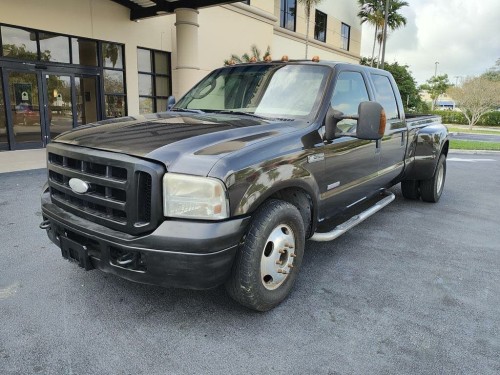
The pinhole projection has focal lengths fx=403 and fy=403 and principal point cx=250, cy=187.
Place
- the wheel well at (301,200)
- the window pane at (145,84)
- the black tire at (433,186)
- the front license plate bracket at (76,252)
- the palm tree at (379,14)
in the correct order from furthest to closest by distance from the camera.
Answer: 1. the palm tree at (379,14)
2. the window pane at (145,84)
3. the black tire at (433,186)
4. the wheel well at (301,200)
5. the front license plate bracket at (76,252)

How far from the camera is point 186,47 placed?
1355 cm

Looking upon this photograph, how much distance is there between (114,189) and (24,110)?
11071 millimetres

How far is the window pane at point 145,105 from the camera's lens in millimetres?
14680

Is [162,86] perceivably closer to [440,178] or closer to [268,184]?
[440,178]

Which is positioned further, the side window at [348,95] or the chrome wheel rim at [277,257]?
the side window at [348,95]

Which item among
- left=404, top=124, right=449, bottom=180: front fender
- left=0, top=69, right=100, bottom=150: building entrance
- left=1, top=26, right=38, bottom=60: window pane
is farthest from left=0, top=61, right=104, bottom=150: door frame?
left=404, top=124, right=449, bottom=180: front fender

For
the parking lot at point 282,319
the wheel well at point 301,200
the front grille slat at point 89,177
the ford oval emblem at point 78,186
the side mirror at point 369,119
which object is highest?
the side mirror at point 369,119

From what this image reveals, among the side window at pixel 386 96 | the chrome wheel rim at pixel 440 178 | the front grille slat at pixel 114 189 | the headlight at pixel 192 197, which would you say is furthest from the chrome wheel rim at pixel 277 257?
the chrome wheel rim at pixel 440 178

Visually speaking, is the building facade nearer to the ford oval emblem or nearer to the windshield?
the windshield

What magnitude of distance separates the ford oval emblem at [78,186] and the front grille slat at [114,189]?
0.08 feet

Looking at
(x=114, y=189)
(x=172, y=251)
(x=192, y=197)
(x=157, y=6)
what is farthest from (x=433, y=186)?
(x=157, y=6)

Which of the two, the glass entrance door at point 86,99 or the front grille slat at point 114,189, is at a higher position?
the glass entrance door at point 86,99

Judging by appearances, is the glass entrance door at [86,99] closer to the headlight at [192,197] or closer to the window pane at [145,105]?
the window pane at [145,105]

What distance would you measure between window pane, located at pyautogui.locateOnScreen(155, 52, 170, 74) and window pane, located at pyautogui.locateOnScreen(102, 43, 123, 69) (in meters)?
1.58
